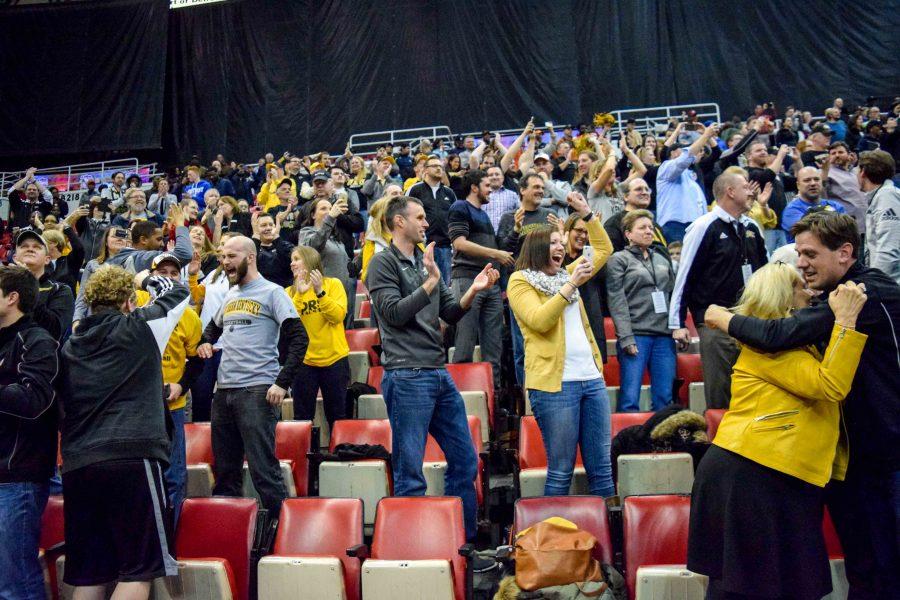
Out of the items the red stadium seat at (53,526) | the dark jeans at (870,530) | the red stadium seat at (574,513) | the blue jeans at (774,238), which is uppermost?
the blue jeans at (774,238)

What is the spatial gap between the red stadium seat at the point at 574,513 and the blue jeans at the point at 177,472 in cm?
152

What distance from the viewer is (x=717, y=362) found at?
3.82m

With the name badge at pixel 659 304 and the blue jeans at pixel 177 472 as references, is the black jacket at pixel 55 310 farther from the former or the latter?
the name badge at pixel 659 304

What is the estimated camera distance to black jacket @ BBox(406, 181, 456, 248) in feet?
19.4

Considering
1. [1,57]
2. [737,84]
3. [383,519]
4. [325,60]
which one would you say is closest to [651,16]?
[737,84]

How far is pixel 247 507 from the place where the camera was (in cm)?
353

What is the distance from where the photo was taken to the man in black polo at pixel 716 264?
3.95 meters

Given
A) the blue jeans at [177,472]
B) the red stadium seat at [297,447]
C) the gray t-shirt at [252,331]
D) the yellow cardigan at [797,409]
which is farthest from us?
the red stadium seat at [297,447]

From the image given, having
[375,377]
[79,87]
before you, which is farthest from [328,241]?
[79,87]

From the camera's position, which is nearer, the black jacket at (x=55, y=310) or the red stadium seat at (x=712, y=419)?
the red stadium seat at (x=712, y=419)

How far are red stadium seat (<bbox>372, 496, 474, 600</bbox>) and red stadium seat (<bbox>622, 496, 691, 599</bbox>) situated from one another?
2.12ft

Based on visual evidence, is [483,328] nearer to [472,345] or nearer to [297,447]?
[472,345]

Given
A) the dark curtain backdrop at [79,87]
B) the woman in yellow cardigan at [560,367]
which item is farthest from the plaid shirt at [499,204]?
the dark curtain backdrop at [79,87]

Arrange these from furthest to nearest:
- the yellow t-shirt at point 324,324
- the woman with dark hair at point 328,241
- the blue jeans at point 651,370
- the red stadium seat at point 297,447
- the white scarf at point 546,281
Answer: the woman with dark hair at point 328,241, the yellow t-shirt at point 324,324, the blue jeans at point 651,370, the red stadium seat at point 297,447, the white scarf at point 546,281
